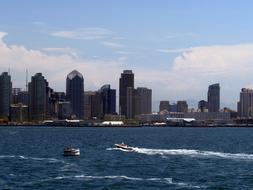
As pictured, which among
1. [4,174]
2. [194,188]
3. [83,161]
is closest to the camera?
[194,188]

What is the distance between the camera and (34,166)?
92188 mm

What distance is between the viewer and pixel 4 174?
80.9 meters

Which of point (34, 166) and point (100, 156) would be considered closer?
point (34, 166)

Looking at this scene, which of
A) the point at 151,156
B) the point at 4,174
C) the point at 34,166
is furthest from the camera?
the point at 151,156

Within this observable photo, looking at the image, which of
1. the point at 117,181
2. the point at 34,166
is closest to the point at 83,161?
the point at 34,166

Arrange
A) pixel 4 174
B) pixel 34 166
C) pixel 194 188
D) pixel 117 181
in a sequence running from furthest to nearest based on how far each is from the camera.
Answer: pixel 34 166 → pixel 4 174 → pixel 117 181 → pixel 194 188

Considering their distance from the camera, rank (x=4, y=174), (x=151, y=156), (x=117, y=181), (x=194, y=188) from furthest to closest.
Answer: (x=151, y=156)
(x=4, y=174)
(x=117, y=181)
(x=194, y=188)

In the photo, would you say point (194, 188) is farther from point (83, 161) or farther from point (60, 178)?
point (83, 161)

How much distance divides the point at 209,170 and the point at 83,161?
22930 mm

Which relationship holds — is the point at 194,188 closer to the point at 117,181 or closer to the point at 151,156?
the point at 117,181

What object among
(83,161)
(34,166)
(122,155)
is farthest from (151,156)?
(34,166)

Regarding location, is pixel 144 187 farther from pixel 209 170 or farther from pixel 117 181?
pixel 209 170

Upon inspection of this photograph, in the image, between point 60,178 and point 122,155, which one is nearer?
point 60,178

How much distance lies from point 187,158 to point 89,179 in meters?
34.5
